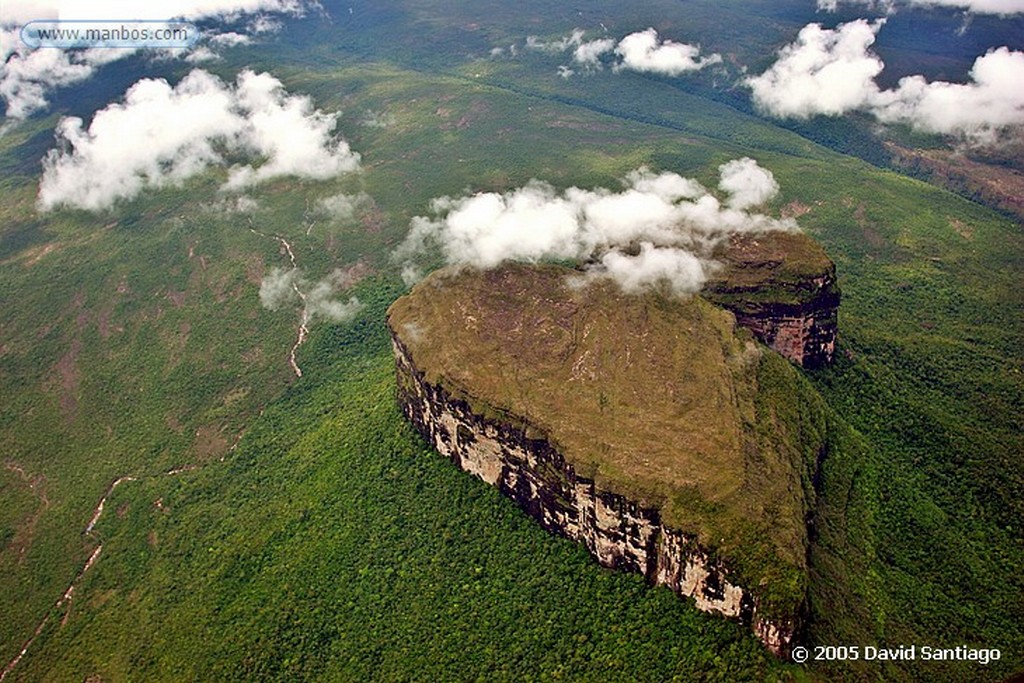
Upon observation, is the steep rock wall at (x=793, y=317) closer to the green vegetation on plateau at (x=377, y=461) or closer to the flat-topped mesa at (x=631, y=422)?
the green vegetation on plateau at (x=377, y=461)

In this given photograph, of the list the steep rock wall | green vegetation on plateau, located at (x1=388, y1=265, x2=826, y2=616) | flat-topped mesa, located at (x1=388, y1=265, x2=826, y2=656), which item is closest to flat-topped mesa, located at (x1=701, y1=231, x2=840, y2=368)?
the steep rock wall

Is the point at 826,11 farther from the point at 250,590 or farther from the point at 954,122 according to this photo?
the point at 250,590

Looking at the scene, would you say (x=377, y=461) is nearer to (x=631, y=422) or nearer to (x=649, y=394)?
(x=631, y=422)

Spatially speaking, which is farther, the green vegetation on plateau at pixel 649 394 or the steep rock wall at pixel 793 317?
the steep rock wall at pixel 793 317

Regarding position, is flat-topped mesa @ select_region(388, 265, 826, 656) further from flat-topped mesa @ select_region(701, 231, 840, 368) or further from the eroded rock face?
flat-topped mesa @ select_region(701, 231, 840, 368)

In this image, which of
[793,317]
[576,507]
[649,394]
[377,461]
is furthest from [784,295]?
[377,461]

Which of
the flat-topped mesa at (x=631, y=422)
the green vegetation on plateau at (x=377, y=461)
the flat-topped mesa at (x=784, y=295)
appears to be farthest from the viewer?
the flat-topped mesa at (x=784, y=295)

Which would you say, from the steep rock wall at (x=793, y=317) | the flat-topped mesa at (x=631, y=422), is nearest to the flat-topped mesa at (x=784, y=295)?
the steep rock wall at (x=793, y=317)

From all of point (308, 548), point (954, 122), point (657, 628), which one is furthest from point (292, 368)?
point (954, 122)
